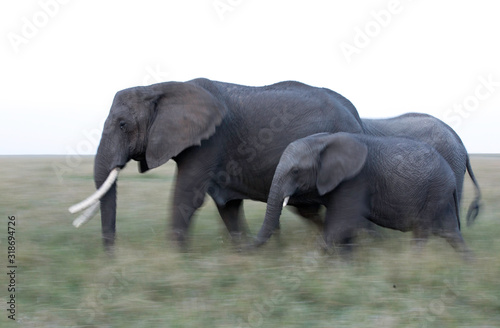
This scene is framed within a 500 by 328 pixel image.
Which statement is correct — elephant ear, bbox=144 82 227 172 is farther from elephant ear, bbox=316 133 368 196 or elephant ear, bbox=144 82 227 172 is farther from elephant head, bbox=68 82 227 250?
elephant ear, bbox=316 133 368 196

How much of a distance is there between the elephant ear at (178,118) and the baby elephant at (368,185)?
83 centimetres

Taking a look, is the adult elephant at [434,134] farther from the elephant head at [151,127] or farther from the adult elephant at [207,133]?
the elephant head at [151,127]

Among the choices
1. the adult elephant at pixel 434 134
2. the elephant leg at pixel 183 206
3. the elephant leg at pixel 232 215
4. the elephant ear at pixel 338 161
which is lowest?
the elephant leg at pixel 232 215

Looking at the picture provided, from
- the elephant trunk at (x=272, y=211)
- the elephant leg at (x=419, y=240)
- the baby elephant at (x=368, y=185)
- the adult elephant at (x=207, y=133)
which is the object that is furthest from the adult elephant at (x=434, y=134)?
the elephant trunk at (x=272, y=211)

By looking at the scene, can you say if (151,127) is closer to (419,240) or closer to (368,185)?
(368,185)

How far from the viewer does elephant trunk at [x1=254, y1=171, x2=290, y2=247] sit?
604 centimetres

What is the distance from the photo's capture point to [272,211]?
607 cm

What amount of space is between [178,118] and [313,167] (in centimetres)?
137

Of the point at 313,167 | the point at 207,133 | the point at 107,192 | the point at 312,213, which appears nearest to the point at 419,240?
the point at 313,167

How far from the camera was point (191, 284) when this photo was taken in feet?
16.9

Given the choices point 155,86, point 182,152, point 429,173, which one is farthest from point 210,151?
point 429,173

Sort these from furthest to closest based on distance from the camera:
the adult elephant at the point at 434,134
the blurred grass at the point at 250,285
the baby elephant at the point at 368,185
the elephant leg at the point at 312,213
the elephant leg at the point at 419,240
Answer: the adult elephant at the point at 434,134
the elephant leg at the point at 312,213
the baby elephant at the point at 368,185
the elephant leg at the point at 419,240
the blurred grass at the point at 250,285

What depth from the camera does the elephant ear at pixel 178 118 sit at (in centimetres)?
646

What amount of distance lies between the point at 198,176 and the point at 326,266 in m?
1.59
